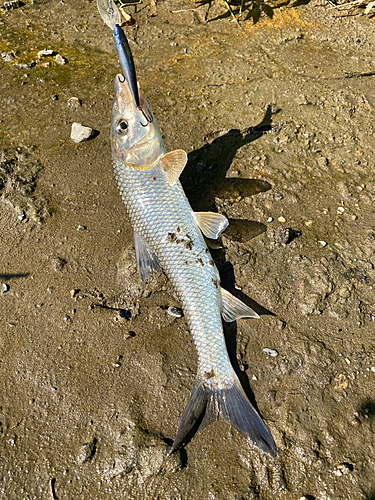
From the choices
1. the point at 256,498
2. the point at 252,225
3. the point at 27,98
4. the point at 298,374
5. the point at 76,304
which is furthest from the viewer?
the point at 27,98

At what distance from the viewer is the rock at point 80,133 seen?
4418mm

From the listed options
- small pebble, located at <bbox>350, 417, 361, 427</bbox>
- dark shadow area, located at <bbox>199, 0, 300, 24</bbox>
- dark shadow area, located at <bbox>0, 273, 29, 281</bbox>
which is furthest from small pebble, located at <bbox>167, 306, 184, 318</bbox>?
dark shadow area, located at <bbox>199, 0, 300, 24</bbox>

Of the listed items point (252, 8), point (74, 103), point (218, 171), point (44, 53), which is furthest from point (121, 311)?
point (252, 8)

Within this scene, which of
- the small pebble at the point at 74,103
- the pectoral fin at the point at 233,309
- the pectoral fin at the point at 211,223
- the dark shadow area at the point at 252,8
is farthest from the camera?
the dark shadow area at the point at 252,8

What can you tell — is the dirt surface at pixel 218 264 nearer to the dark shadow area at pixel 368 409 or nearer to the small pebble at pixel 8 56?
the dark shadow area at pixel 368 409

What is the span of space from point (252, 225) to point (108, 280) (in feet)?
4.57

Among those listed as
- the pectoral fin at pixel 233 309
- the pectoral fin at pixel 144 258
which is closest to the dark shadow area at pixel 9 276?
the pectoral fin at pixel 144 258

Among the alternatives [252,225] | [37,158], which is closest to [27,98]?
[37,158]

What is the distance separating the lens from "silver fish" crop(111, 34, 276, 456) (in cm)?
275

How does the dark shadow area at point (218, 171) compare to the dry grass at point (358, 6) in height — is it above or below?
below

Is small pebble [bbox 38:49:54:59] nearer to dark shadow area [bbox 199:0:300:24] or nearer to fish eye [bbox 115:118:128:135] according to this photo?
dark shadow area [bbox 199:0:300:24]

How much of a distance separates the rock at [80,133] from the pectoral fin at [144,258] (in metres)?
1.75

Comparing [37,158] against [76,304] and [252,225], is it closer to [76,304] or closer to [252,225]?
[76,304]

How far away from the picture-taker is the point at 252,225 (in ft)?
12.0
